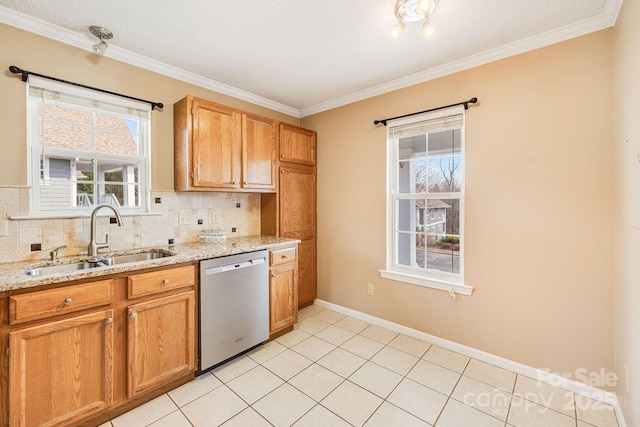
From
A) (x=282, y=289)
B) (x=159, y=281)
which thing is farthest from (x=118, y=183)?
(x=282, y=289)

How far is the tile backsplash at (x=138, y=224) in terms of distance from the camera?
1.82 meters

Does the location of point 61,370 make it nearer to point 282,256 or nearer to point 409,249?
point 282,256

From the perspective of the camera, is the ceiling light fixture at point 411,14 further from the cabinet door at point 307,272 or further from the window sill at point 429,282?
the cabinet door at point 307,272

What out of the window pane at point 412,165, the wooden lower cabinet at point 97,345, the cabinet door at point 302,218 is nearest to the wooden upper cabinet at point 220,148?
the cabinet door at point 302,218

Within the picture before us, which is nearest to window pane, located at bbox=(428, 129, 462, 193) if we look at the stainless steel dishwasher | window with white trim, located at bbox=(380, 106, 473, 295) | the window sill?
window with white trim, located at bbox=(380, 106, 473, 295)

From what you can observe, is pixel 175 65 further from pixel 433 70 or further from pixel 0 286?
pixel 433 70

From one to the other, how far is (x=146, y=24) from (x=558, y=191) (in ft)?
10.2

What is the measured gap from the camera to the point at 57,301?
1.50 metres

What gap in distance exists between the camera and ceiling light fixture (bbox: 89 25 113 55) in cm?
192

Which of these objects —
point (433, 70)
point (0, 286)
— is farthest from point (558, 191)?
point (0, 286)

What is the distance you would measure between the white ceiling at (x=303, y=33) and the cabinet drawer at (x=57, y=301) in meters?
1.53

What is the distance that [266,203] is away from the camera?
10.7ft

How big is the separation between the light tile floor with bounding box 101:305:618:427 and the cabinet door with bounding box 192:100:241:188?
1.60m

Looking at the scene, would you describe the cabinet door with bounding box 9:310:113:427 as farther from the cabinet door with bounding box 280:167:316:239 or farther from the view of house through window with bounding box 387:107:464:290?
the view of house through window with bounding box 387:107:464:290
